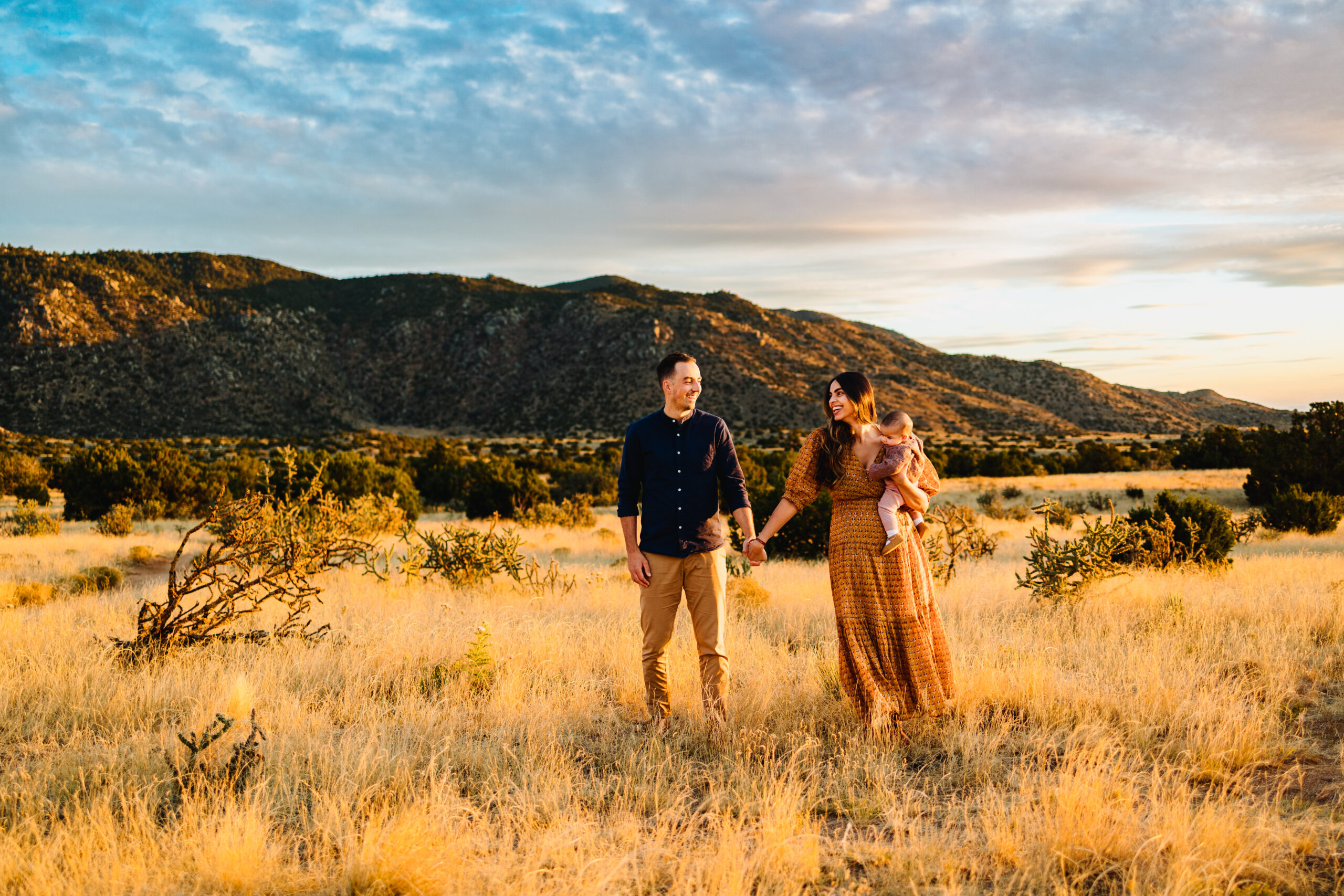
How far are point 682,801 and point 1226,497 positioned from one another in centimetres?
2588

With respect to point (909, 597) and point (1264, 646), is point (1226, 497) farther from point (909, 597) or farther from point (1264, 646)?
point (909, 597)

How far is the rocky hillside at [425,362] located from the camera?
61.7m

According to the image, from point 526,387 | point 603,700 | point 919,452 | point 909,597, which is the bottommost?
point 603,700

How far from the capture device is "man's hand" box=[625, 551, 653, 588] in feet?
15.1

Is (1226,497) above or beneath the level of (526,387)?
beneath

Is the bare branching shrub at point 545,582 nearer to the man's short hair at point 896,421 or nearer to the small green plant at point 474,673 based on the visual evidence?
the small green plant at point 474,673

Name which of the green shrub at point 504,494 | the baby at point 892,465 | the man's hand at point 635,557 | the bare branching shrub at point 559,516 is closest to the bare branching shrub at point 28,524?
the green shrub at point 504,494

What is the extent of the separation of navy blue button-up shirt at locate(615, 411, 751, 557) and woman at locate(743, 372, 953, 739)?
0.35m

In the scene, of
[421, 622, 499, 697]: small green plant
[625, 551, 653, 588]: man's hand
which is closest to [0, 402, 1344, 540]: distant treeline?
[421, 622, 499, 697]: small green plant

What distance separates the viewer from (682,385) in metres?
4.57

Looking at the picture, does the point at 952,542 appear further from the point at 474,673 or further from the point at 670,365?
the point at 670,365

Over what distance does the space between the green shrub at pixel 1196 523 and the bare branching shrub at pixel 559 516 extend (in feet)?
40.5

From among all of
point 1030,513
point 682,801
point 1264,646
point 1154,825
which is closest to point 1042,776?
point 1154,825

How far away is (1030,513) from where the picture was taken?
73.7ft
